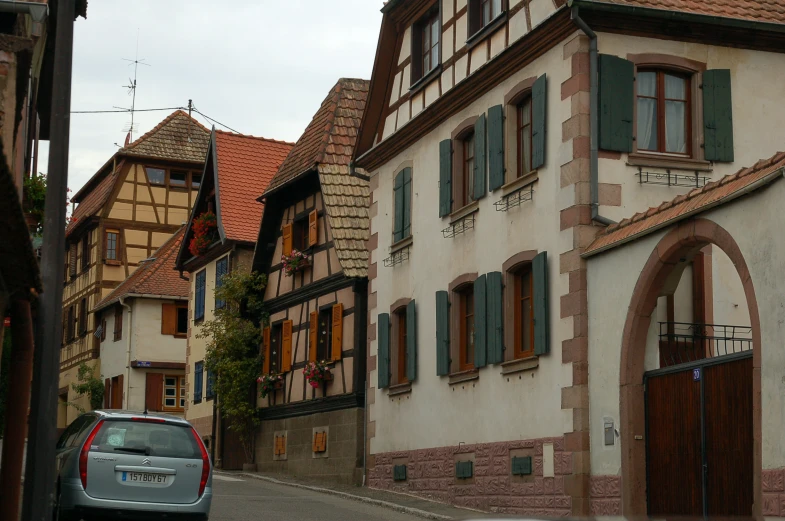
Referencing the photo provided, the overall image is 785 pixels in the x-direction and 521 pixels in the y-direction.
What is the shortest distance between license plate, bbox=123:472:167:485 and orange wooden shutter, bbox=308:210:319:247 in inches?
591

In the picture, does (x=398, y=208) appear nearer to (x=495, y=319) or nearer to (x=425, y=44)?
(x=425, y=44)

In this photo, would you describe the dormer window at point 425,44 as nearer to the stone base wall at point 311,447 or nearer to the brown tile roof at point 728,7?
the brown tile roof at point 728,7

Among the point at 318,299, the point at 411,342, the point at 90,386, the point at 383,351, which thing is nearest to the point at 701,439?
the point at 411,342

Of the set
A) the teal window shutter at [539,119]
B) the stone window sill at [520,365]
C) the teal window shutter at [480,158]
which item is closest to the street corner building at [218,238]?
the teal window shutter at [480,158]

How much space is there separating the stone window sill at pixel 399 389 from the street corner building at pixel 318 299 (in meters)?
2.05

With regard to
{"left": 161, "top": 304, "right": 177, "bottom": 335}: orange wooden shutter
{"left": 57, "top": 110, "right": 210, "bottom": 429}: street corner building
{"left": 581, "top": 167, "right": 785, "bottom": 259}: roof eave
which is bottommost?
{"left": 581, "top": 167, "right": 785, "bottom": 259}: roof eave

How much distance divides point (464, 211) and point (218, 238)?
15.9 metres

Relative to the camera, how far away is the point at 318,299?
29.5 m

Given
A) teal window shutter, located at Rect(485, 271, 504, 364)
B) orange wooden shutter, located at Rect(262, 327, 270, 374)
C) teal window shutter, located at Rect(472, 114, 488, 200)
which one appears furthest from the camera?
orange wooden shutter, located at Rect(262, 327, 270, 374)

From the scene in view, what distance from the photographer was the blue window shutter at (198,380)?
124ft

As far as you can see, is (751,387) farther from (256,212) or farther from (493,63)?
(256,212)

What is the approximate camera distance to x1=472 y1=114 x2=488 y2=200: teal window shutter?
21.3 metres

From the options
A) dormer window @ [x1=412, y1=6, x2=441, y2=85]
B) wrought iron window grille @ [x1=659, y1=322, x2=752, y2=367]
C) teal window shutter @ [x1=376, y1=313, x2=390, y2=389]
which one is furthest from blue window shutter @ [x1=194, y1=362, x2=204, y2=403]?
wrought iron window grille @ [x1=659, y1=322, x2=752, y2=367]

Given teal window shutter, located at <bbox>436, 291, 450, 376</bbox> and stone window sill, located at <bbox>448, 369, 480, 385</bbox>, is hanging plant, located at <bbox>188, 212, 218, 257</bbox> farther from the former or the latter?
stone window sill, located at <bbox>448, 369, 480, 385</bbox>
